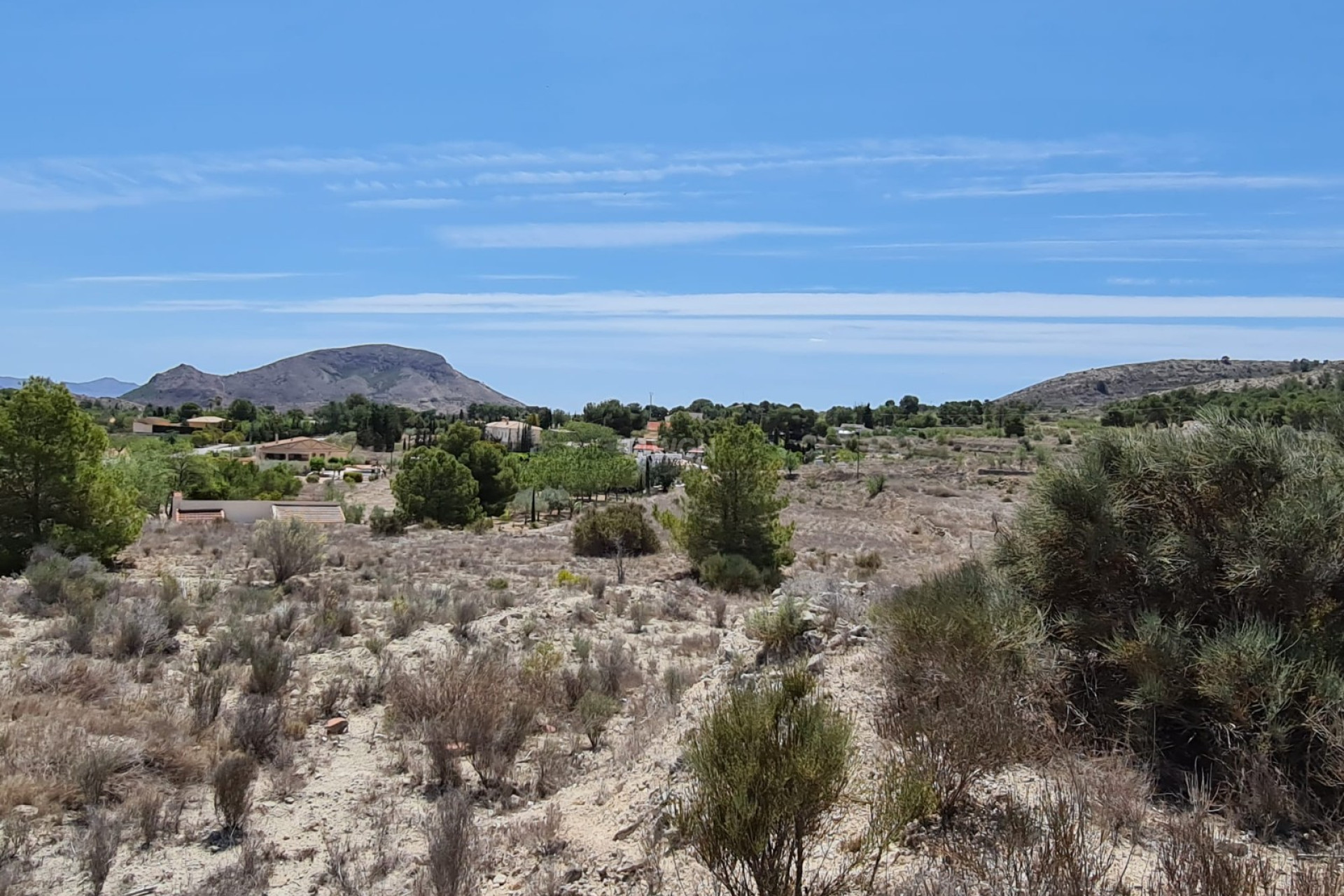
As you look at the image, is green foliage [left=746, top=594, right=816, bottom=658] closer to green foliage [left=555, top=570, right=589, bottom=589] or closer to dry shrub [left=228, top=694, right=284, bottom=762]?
dry shrub [left=228, top=694, right=284, bottom=762]

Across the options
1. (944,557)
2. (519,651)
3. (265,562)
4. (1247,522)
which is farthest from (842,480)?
(1247,522)

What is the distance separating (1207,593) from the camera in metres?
6.49

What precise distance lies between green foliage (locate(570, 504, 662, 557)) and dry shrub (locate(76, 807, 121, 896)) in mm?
21431

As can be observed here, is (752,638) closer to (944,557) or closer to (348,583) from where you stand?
(348,583)

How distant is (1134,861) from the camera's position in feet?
15.0

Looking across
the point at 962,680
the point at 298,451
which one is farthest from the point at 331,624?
the point at 298,451

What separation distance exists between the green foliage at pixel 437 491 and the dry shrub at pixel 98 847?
33566 mm

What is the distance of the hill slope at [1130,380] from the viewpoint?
443 ft

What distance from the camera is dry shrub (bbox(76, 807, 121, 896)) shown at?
18.3 ft

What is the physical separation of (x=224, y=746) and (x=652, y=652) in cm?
648

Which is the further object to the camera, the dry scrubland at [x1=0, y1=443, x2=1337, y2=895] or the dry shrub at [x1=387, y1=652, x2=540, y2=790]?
the dry shrub at [x1=387, y1=652, x2=540, y2=790]

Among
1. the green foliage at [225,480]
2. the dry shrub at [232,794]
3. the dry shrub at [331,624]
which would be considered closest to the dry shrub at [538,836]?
the dry shrub at [232,794]

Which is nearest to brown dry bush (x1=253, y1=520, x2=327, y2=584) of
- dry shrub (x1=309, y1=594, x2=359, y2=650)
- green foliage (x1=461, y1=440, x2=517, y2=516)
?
dry shrub (x1=309, y1=594, x2=359, y2=650)

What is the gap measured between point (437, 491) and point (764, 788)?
3783 centimetres
